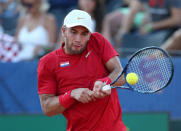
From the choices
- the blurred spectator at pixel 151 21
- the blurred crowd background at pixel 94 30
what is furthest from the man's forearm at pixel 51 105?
the blurred spectator at pixel 151 21

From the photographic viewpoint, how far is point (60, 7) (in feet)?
23.4

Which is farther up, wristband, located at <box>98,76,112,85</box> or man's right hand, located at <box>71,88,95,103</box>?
wristband, located at <box>98,76,112,85</box>

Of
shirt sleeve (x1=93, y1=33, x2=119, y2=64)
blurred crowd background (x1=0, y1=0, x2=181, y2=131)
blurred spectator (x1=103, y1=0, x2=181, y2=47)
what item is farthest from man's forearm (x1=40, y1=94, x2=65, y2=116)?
blurred spectator (x1=103, y1=0, x2=181, y2=47)

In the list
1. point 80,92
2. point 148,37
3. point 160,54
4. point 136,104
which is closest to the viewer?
point 80,92

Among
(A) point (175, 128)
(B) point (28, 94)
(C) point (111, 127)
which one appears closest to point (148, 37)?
(A) point (175, 128)

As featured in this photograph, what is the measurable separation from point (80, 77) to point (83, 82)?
54 millimetres

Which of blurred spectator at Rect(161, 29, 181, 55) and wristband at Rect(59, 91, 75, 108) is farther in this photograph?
blurred spectator at Rect(161, 29, 181, 55)

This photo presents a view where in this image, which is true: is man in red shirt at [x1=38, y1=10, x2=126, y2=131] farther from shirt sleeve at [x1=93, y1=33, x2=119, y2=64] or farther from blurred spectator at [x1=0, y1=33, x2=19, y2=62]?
blurred spectator at [x1=0, y1=33, x2=19, y2=62]

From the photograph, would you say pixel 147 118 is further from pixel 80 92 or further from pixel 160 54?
pixel 80 92

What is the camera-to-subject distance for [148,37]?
654cm

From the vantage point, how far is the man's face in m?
3.44

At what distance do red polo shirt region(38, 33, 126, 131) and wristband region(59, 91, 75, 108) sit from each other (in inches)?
4.6

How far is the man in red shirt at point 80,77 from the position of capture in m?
3.48

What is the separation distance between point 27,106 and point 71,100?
2720mm
